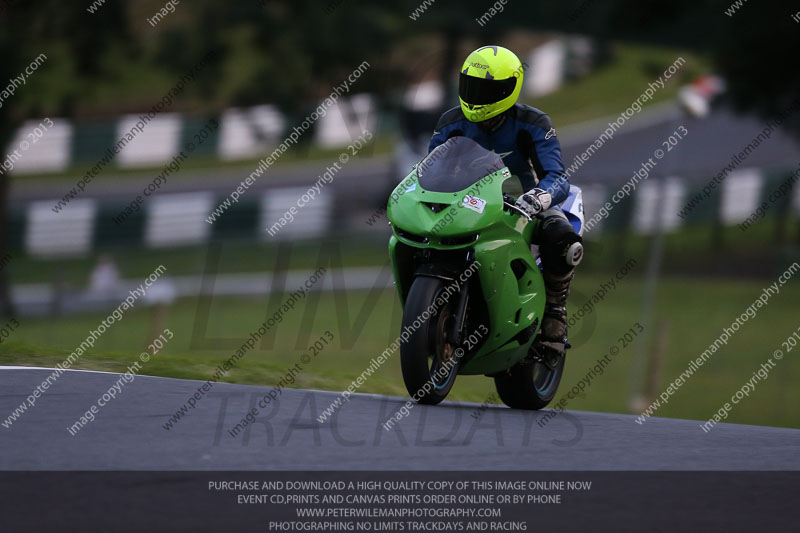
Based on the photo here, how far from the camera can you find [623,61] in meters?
45.7

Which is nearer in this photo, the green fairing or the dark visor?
the green fairing

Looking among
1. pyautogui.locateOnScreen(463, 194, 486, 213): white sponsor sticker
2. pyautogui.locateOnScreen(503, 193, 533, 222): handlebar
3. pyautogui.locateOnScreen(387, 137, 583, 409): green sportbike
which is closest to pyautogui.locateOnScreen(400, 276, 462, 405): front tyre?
pyautogui.locateOnScreen(387, 137, 583, 409): green sportbike

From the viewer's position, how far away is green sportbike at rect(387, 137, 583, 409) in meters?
6.78

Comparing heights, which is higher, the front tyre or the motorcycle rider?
the motorcycle rider

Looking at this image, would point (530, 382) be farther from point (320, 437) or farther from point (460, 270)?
point (320, 437)

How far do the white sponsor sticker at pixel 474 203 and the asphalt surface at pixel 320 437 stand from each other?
1140 millimetres

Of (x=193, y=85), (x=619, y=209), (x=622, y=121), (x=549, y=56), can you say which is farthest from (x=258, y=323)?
(x=549, y=56)

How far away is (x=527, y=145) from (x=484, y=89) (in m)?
0.56

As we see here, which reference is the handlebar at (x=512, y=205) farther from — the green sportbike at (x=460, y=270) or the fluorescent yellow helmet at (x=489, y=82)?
the fluorescent yellow helmet at (x=489, y=82)

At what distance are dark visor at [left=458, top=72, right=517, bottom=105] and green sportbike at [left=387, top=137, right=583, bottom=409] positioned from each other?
0.27 meters

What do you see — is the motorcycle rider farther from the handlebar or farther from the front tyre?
the front tyre

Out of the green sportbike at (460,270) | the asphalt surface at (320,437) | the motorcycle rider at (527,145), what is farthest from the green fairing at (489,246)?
the asphalt surface at (320,437)

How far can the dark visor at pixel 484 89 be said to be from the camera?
7.36 meters

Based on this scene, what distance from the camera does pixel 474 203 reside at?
22.9ft
